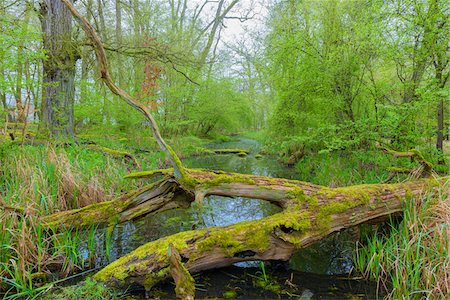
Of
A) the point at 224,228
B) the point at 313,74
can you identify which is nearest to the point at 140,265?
the point at 224,228

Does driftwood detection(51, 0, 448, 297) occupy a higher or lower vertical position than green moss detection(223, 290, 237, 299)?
higher

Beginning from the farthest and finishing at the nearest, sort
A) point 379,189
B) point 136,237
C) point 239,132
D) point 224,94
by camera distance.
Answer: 1. point 239,132
2. point 224,94
3. point 136,237
4. point 379,189

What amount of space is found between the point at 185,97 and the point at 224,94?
13.7ft

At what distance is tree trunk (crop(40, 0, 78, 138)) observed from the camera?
6.98 metres

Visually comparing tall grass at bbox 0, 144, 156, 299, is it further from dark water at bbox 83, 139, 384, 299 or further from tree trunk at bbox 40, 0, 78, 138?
tree trunk at bbox 40, 0, 78, 138

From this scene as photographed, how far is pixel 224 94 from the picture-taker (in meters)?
17.0

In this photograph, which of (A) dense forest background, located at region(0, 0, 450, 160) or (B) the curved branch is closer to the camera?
(B) the curved branch

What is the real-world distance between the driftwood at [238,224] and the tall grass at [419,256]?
1.08ft

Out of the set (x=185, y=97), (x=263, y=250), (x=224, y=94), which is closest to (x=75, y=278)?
(x=263, y=250)

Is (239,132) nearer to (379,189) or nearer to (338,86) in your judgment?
(338,86)

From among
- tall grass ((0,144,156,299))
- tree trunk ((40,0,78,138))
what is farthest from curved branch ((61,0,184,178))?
tree trunk ((40,0,78,138))

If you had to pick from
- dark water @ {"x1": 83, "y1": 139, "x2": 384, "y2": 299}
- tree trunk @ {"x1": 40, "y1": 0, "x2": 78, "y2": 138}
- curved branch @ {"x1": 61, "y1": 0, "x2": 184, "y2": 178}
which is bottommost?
dark water @ {"x1": 83, "y1": 139, "x2": 384, "y2": 299}

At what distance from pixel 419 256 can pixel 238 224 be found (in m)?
1.72

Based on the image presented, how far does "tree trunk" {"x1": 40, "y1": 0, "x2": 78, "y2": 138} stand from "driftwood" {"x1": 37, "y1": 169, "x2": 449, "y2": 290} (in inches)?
194
